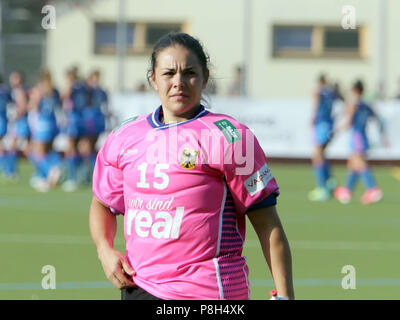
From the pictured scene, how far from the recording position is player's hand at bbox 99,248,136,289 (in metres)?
3.60

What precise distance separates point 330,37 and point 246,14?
3.63m

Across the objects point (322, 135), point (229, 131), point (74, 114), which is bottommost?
point (322, 135)

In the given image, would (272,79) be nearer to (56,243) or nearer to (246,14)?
(246,14)

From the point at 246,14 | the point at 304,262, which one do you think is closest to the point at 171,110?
the point at 304,262

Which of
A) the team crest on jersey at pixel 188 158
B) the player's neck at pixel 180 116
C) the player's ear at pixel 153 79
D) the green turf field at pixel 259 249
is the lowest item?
the green turf field at pixel 259 249

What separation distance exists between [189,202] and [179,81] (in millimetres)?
470

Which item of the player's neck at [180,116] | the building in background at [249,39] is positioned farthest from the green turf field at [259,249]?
the building in background at [249,39]

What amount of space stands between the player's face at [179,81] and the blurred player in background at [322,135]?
39.6 feet

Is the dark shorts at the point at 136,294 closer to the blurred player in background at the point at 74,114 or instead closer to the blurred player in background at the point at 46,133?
the blurred player in background at the point at 46,133

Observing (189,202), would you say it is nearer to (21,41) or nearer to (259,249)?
(259,249)

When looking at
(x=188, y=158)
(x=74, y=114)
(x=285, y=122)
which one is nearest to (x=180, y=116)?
(x=188, y=158)

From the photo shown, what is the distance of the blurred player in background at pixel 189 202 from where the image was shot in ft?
11.3

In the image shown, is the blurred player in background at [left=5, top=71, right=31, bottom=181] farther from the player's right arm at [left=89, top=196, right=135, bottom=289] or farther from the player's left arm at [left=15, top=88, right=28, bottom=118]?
the player's right arm at [left=89, top=196, right=135, bottom=289]

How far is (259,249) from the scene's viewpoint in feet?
32.6
